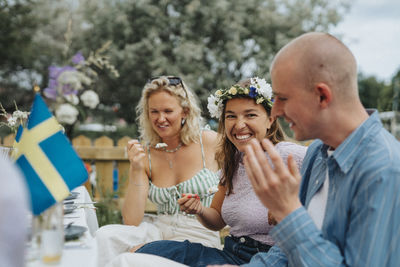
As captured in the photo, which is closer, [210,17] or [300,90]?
[300,90]

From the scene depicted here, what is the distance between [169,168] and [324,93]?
89.5 inches

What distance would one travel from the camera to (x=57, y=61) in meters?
18.9

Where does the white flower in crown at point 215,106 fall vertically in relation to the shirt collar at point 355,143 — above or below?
above

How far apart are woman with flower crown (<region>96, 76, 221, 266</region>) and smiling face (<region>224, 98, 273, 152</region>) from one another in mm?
765

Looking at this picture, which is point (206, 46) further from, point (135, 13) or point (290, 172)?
point (290, 172)

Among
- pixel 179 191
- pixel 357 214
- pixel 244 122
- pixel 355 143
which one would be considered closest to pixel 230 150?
pixel 244 122

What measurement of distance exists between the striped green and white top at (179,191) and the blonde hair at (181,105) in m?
0.41

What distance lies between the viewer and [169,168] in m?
3.62

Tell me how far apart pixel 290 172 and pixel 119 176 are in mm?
5845

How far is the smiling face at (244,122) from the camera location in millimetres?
2635

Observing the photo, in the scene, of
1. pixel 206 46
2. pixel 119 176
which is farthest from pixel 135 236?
pixel 206 46

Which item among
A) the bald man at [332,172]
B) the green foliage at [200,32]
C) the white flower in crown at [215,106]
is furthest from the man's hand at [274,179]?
the green foliage at [200,32]

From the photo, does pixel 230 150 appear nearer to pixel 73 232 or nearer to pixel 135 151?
pixel 135 151

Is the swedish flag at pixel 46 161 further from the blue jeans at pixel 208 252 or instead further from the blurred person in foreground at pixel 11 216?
the blue jeans at pixel 208 252
